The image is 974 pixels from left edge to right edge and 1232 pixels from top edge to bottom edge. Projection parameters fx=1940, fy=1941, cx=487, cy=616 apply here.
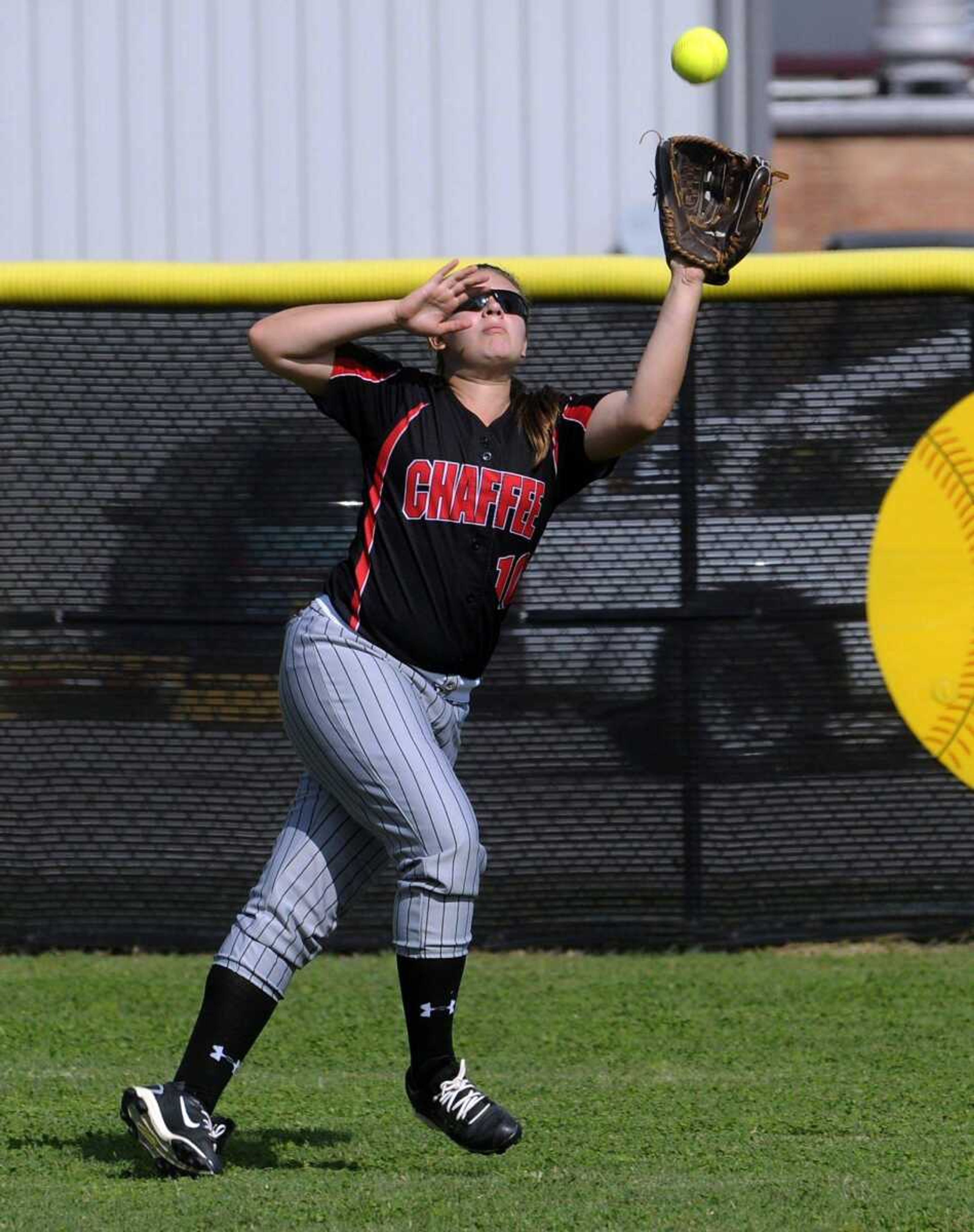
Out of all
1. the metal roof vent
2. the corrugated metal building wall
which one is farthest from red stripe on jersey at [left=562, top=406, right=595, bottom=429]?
the metal roof vent

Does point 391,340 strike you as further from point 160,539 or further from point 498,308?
point 498,308

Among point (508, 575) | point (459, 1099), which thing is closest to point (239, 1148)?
point (459, 1099)

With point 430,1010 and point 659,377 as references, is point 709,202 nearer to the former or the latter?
point 659,377

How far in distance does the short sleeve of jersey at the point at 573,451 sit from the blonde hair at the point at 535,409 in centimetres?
2

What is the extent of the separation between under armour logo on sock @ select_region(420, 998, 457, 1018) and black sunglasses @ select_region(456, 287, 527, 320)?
1.21 metres

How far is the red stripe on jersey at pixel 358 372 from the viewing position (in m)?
3.45

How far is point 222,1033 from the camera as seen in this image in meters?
3.37

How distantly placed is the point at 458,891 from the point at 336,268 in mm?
2441

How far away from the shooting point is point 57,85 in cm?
843

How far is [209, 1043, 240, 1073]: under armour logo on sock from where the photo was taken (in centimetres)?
336

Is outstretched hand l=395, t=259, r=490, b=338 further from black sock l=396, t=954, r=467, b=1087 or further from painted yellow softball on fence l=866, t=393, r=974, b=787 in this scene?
painted yellow softball on fence l=866, t=393, r=974, b=787

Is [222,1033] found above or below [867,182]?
above

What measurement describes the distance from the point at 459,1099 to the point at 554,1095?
712mm

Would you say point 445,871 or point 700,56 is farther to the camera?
point 700,56
